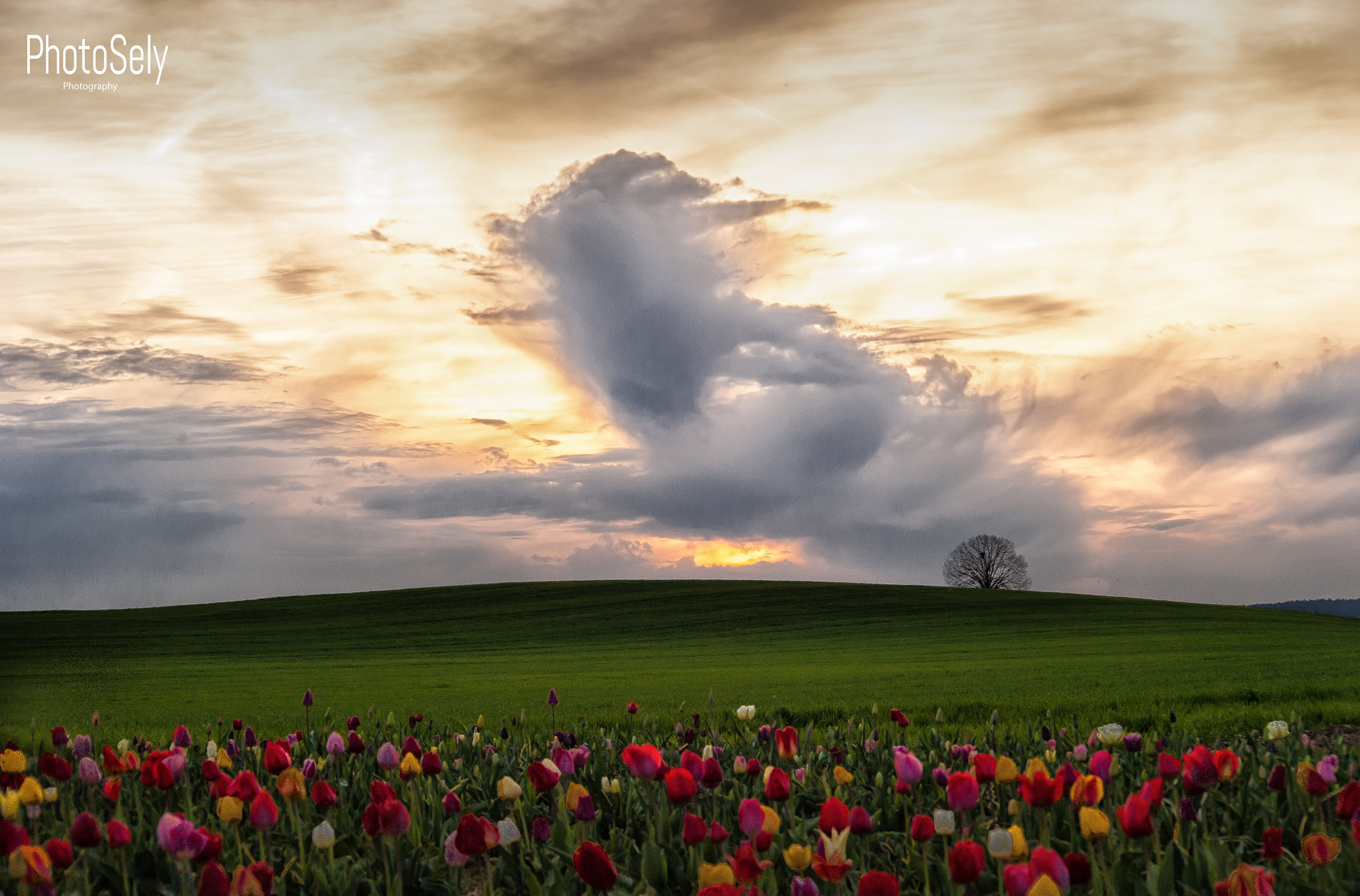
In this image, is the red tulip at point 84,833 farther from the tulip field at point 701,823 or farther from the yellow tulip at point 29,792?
the yellow tulip at point 29,792

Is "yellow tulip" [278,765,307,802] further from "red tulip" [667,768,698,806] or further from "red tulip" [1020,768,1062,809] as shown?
"red tulip" [1020,768,1062,809]

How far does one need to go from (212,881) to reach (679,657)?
32.1 metres

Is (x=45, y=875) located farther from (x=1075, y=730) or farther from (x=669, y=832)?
(x=1075, y=730)

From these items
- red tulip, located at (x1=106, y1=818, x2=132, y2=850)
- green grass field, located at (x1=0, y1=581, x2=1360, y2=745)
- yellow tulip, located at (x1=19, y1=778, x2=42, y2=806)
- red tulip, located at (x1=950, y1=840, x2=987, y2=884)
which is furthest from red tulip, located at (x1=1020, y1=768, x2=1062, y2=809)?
green grass field, located at (x1=0, y1=581, x2=1360, y2=745)

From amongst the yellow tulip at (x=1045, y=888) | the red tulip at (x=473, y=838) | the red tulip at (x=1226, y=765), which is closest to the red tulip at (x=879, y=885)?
the yellow tulip at (x=1045, y=888)

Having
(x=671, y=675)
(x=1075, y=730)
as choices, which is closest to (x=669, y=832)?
(x=1075, y=730)

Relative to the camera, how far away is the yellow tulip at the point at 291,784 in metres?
4.58

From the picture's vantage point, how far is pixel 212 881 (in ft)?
9.85

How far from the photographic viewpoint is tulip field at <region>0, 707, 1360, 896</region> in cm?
343

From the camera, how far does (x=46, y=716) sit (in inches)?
727

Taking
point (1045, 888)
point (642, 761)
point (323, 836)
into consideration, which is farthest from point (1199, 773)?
point (323, 836)

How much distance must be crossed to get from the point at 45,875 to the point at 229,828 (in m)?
1.64

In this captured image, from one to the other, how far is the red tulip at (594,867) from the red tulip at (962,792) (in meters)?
1.61

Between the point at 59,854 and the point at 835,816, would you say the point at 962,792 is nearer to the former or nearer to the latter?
the point at 835,816
